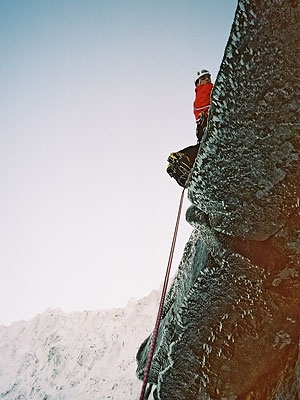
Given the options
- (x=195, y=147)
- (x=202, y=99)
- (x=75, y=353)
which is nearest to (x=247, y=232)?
(x=195, y=147)

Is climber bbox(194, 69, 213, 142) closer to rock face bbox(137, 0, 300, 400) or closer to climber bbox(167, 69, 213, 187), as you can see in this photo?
climber bbox(167, 69, 213, 187)

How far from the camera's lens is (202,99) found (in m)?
4.61

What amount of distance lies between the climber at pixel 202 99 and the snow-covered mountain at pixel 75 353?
58.1 metres

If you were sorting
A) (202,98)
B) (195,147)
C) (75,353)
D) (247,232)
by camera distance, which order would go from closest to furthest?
(247,232), (195,147), (202,98), (75,353)

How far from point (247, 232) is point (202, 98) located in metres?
2.21

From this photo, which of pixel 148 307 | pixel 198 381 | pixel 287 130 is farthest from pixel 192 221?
pixel 148 307

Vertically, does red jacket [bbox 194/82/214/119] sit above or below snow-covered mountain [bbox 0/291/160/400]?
above

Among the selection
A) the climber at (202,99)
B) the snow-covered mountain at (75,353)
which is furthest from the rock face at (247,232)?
the snow-covered mountain at (75,353)

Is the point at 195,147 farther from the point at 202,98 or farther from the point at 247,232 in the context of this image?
the point at 247,232

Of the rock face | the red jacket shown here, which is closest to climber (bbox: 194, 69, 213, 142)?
the red jacket

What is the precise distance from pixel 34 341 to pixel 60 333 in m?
7.41

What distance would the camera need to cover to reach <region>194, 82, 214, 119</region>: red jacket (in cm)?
456

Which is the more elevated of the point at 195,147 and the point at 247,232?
the point at 195,147

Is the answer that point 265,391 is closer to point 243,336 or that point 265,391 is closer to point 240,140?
point 243,336
